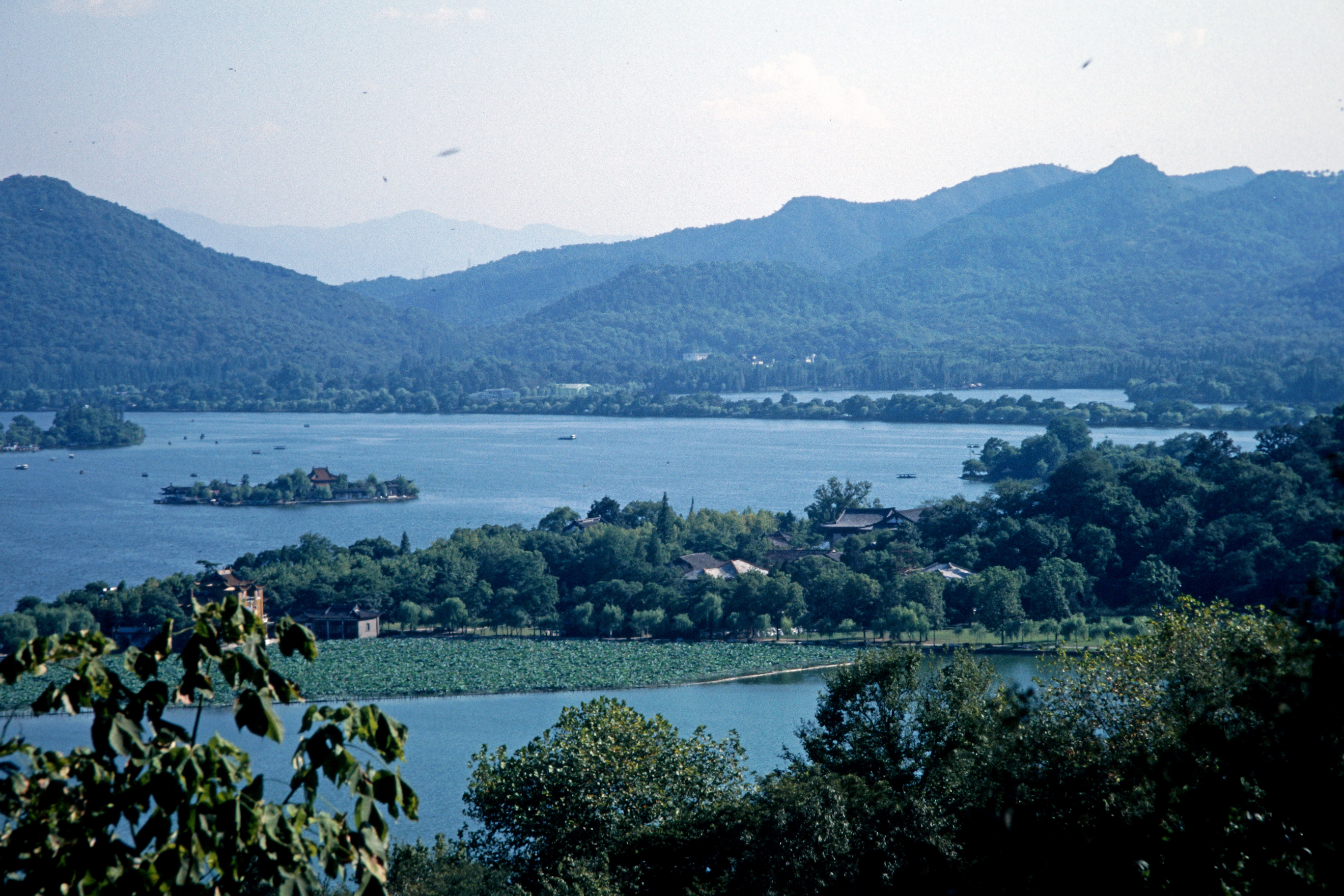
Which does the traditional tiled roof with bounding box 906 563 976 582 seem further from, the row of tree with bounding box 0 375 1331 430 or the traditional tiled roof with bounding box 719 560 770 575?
the row of tree with bounding box 0 375 1331 430

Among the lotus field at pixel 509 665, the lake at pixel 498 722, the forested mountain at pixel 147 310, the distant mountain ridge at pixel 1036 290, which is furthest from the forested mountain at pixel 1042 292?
the lake at pixel 498 722

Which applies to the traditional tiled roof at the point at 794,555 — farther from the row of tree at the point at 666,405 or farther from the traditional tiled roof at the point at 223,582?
the row of tree at the point at 666,405

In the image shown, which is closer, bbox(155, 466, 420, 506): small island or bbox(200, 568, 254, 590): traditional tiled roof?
bbox(200, 568, 254, 590): traditional tiled roof

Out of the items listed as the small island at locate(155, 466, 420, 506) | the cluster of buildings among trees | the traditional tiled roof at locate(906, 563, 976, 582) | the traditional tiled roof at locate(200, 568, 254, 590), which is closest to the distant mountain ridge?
the small island at locate(155, 466, 420, 506)

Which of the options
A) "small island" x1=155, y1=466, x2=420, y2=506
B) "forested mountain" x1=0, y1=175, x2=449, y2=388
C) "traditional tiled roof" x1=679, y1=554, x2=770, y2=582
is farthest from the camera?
"forested mountain" x1=0, y1=175, x2=449, y2=388

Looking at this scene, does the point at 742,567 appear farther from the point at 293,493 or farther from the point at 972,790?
the point at 293,493

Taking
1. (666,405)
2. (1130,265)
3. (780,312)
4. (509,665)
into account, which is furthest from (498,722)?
(1130,265)
